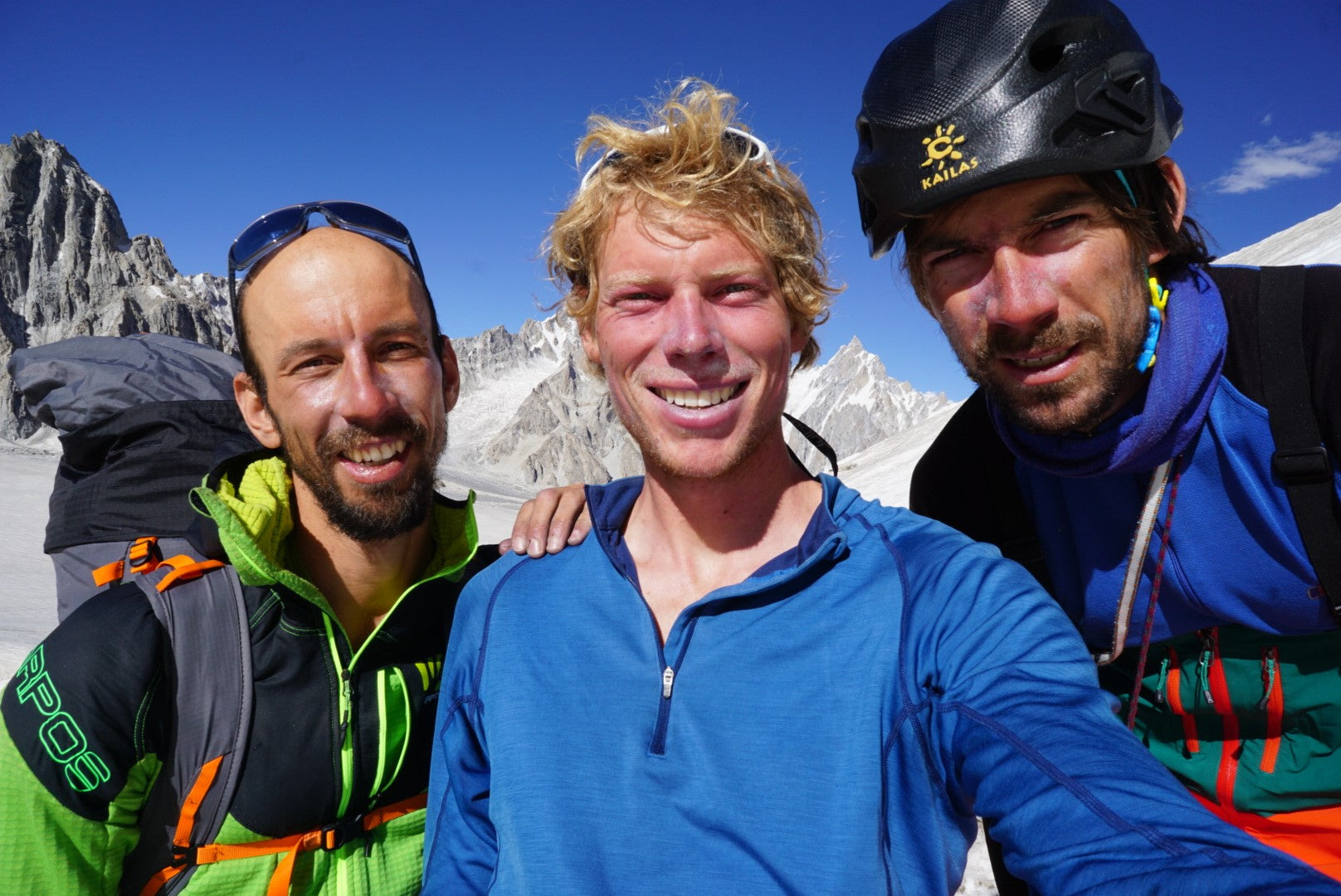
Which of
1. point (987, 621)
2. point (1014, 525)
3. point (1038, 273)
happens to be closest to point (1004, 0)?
point (1038, 273)

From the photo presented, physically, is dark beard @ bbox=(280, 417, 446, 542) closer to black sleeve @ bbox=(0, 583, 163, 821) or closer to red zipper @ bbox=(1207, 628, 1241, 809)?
black sleeve @ bbox=(0, 583, 163, 821)

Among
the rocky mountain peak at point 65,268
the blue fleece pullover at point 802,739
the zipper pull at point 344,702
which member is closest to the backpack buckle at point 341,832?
the zipper pull at point 344,702

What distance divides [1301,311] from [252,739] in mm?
4688

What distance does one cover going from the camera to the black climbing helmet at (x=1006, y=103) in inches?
130

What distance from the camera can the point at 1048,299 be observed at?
10.5 ft

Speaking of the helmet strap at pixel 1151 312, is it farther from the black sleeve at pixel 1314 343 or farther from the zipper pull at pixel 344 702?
the zipper pull at pixel 344 702

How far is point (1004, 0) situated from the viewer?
356cm

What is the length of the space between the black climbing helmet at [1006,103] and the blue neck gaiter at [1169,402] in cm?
75

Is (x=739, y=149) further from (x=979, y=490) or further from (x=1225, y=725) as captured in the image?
(x=1225, y=725)

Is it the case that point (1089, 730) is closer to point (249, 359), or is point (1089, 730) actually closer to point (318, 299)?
point (318, 299)

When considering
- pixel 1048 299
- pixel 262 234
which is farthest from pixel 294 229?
pixel 1048 299

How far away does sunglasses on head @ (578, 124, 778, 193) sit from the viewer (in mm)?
3504

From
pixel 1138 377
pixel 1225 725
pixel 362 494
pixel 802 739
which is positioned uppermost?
pixel 1138 377

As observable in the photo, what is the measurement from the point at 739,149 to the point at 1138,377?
2134 millimetres
